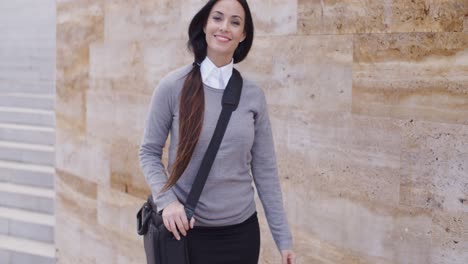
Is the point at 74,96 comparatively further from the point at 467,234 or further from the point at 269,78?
the point at 467,234

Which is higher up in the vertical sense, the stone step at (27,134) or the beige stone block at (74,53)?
the beige stone block at (74,53)

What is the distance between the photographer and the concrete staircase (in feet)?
18.1

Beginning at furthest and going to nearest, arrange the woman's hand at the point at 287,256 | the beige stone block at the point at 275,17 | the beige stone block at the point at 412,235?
the beige stone block at the point at 275,17 < the beige stone block at the point at 412,235 < the woman's hand at the point at 287,256

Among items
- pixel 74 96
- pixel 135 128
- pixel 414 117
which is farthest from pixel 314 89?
pixel 74 96

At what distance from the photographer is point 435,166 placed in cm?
290

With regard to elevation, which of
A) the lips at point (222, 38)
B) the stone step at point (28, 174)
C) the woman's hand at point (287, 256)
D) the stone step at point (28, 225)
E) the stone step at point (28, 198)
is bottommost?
the stone step at point (28, 225)

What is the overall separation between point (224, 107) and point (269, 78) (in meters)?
1.46

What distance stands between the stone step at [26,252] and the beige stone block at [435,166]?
3.38 metres

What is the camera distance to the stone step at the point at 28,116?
275 inches

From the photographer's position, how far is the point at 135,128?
4449 mm

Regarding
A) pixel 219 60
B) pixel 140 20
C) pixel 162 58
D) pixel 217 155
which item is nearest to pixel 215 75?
pixel 219 60

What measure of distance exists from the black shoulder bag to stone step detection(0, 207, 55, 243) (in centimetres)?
371

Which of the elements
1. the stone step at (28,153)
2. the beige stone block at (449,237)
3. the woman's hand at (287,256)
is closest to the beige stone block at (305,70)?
the beige stone block at (449,237)

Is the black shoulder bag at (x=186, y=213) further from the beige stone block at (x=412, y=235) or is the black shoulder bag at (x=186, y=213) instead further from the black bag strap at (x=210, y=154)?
the beige stone block at (x=412, y=235)
